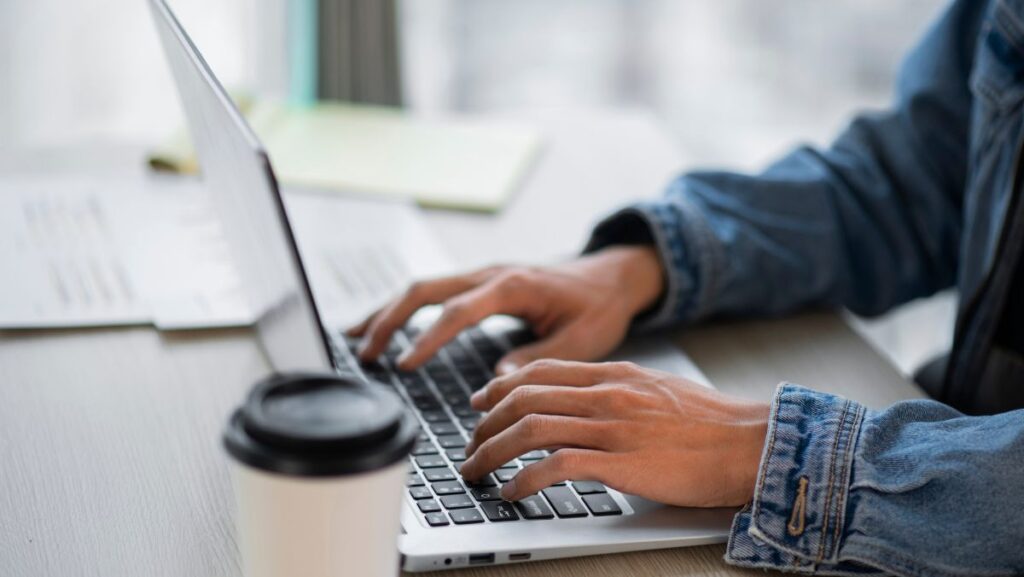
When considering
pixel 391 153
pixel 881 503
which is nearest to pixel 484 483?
pixel 881 503

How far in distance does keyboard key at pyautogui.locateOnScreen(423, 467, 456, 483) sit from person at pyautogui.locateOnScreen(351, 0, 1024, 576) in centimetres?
1

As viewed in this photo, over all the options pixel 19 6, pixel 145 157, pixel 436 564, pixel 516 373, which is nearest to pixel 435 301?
pixel 516 373

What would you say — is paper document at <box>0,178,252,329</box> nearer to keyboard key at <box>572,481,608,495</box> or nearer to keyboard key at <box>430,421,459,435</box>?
keyboard key at <box>430,421,459,435</box>

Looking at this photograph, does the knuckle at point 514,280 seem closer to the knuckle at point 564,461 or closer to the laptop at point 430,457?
the laptop at point 430,457

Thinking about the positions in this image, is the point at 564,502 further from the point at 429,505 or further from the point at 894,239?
the point at 894,239

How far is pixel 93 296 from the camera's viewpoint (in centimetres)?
95

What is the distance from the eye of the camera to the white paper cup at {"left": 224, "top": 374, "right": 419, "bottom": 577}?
1.46 ft

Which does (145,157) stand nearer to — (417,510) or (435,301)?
(435,301)

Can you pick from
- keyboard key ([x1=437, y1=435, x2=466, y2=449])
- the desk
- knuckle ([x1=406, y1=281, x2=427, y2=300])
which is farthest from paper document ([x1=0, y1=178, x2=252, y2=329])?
keyboard key ([x1=437, y1=435, x2=466, y2=449])

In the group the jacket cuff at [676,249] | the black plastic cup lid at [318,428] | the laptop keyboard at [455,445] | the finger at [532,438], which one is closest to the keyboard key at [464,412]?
the laptop keyboard at [455,445]

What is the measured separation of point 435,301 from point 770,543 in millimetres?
363

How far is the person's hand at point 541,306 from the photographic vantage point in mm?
874

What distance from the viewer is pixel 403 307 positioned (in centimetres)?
89

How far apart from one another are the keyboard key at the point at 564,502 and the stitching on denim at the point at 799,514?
0.38 ft
